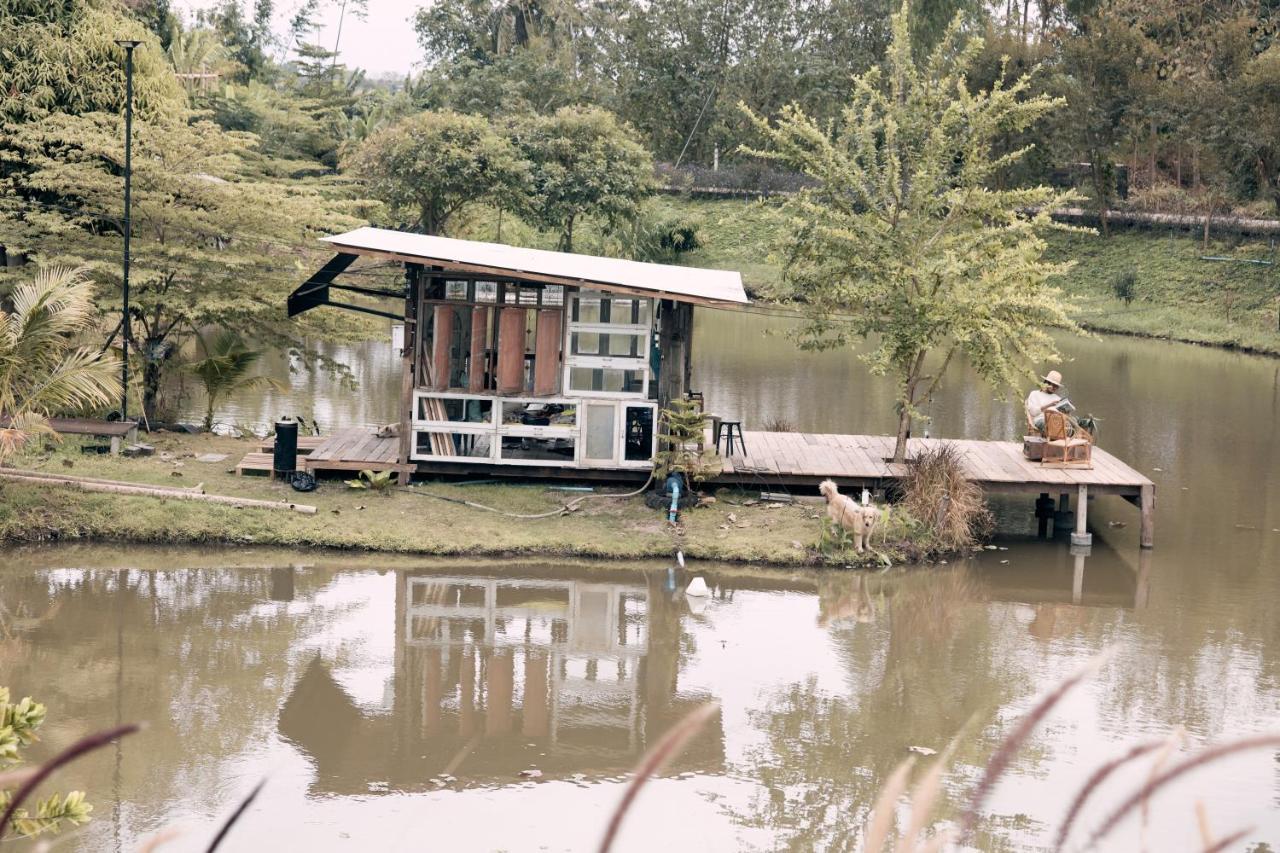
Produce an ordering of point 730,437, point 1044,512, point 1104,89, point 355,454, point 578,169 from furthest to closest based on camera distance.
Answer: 1. point 1104,89
2. point 578,169
3. point 730,437
4. point 1044,512
5. point 355,454

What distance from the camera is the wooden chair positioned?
17.3m

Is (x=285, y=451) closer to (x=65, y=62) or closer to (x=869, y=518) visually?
(x=869, y=518)

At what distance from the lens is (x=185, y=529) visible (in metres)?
15.2

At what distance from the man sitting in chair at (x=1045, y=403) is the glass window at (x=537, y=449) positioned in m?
5.65

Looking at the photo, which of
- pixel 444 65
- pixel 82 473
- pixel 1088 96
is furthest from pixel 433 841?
pixel 444 65

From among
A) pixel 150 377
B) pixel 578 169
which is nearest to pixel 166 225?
pixel 150 377

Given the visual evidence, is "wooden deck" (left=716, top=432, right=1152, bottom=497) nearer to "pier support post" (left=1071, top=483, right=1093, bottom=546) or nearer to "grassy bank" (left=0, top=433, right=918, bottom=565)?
"pier support post" (left=1071, top=483, right=1093, bottom=546)

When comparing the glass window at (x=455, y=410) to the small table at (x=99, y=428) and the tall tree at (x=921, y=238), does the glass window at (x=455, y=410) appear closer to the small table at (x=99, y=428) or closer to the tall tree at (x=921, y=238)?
the small table at (x=99, y=428)

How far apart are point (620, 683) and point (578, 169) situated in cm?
2851

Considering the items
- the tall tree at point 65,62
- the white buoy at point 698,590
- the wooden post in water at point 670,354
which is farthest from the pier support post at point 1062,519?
the tall tree at point 65,62

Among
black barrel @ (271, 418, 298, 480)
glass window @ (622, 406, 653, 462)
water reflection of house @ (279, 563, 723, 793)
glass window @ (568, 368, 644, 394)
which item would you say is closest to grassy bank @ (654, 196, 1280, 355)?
glass window @ (568, 368, 644, 394)

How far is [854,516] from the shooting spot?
50.4ft

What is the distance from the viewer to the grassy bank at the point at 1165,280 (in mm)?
38906

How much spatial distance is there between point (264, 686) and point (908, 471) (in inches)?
325
